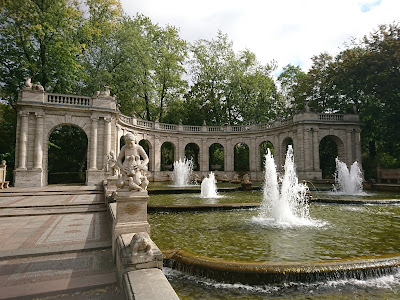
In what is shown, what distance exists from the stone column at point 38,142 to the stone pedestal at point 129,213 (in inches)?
690

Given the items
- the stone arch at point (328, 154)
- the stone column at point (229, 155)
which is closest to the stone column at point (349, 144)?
the stone arch at point (328, 154)

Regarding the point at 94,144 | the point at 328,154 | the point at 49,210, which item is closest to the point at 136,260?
the point at 49,210

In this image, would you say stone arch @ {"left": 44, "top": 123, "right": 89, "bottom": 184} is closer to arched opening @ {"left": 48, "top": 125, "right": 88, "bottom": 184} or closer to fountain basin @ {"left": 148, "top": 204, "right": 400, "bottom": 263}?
arched opening @ {"left": 48, "top": 125, "right": 88, "bottom": 184}

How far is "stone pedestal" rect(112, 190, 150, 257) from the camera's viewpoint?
15.6 ft

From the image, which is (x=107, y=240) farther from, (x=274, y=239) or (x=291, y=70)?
(x=291, y=70)

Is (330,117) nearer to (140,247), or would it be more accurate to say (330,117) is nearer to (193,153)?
(193,153)

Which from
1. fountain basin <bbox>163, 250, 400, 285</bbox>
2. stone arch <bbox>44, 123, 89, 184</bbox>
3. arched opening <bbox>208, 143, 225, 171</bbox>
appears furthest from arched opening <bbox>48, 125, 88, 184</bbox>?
fountain basin <bbox>163, 250, 400, 285</bbox>

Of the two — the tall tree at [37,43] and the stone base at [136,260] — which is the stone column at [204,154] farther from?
the stone base at [136,260]

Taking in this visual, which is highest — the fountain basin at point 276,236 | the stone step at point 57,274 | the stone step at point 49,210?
the stone step at point 49,210

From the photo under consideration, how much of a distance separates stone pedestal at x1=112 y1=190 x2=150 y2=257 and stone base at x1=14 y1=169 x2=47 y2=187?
1722 centimetres

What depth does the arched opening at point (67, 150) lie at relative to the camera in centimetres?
2627

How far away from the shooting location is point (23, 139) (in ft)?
60.1

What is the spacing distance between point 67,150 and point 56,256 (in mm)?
27028

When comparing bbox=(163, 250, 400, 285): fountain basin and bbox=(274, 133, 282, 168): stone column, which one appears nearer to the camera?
bbox=(163, 250, 400, 285): fountain basin
